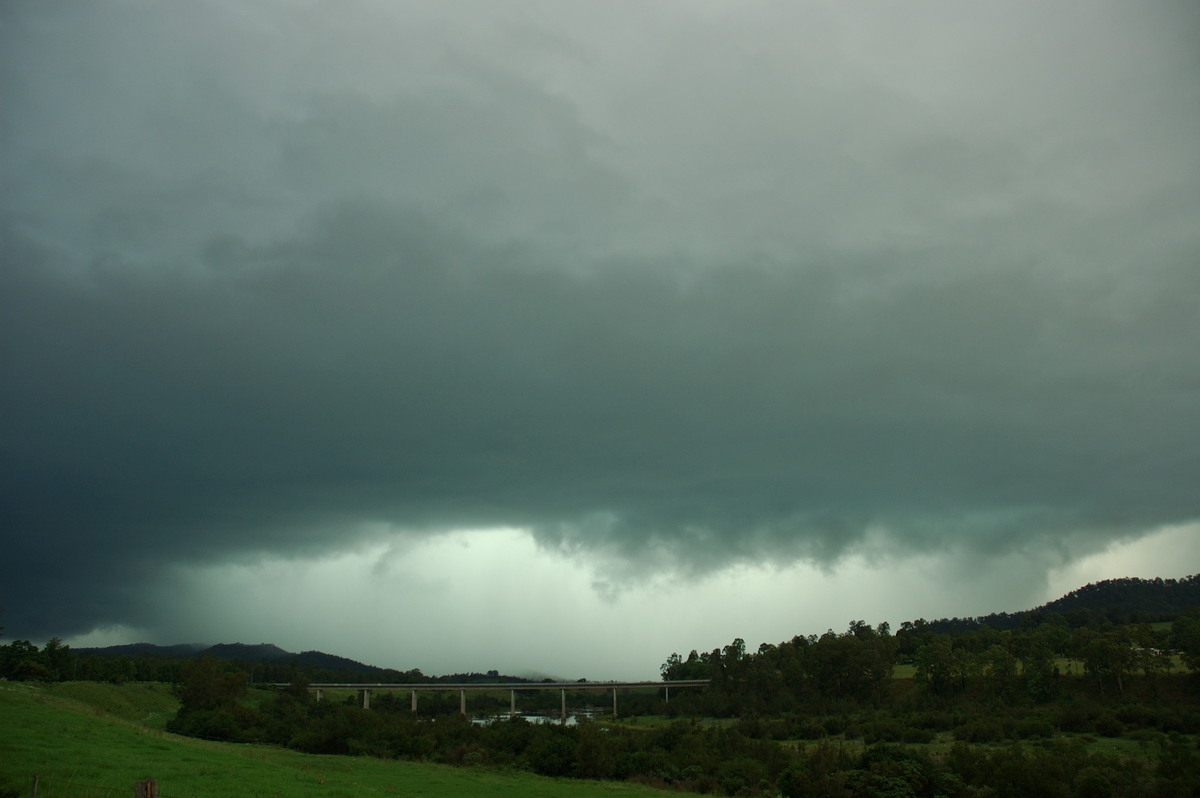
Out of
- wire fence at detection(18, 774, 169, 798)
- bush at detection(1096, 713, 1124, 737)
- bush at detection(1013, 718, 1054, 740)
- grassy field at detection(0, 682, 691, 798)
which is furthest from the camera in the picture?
bush at detection(1013, 718, 1054, 740)

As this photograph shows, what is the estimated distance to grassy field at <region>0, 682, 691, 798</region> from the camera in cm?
3600

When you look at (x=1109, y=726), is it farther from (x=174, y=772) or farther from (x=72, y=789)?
(x=72, y=789)

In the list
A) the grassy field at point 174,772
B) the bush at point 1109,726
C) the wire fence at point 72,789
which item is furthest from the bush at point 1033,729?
the wire fence at point 72,789

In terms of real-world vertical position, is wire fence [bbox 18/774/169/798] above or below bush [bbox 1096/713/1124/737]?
above

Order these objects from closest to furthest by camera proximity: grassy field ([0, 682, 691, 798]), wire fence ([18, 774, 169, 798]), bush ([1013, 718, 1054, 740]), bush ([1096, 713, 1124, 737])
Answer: wire fence ([18, 774, 169, 798])
grassy field ([0, 682, 691, 798])
bush ([1096, 713, 1124, 737])
bush ([1013, 718, 1054, 740])

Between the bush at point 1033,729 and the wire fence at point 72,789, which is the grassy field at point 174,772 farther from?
the bush at point 1033,729

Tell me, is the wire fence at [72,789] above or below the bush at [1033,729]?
above

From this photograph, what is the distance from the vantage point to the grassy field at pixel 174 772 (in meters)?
36.0

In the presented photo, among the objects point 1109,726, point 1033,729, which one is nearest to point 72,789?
point 1033,729

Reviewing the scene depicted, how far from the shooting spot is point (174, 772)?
42688 mm

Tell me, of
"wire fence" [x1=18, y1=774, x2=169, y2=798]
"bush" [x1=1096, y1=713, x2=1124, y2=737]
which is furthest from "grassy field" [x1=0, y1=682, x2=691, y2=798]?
"bush" [x1=1096, y1=713, x2=1124, y2=737]

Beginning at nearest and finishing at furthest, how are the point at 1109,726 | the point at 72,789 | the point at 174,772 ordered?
the point at 72,789 < the point at 174,772 < the point at 1109,726

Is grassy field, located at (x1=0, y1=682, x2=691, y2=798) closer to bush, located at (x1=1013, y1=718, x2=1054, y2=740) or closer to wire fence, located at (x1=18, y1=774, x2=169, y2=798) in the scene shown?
wire fence, located at (x1=18, y1=774, x2=169, y2=798)

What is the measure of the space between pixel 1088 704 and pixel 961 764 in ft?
218
